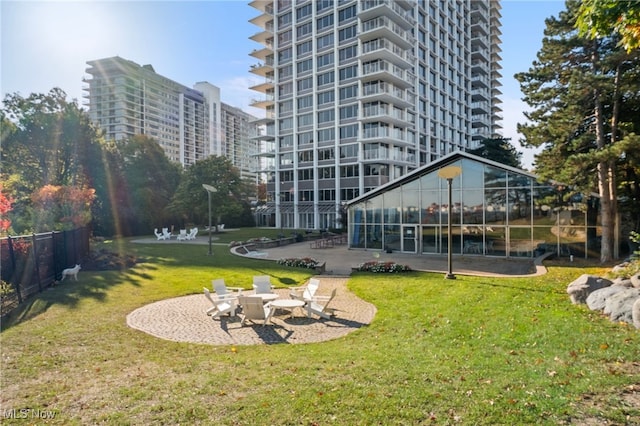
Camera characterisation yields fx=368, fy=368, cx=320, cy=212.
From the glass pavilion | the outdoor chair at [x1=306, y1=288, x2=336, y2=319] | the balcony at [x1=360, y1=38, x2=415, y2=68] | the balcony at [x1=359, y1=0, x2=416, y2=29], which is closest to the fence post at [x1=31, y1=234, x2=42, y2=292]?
the outdoor chair at [x1=306, y1=288, x2=336, y2=319]

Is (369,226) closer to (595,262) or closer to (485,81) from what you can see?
(595,262)

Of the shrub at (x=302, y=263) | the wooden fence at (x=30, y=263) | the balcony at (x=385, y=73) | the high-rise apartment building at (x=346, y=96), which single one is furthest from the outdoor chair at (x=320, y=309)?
the balcony at (x=385, y=73)

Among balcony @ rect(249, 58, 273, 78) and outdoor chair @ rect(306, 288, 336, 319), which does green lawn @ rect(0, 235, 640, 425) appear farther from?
balcony @ rect(249, 58, 273, 78)

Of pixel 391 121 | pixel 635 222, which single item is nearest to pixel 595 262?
pixel 635 222

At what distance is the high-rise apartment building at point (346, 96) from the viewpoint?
46.1 meters

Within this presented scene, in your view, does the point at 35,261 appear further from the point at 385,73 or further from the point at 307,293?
the point at 385,73

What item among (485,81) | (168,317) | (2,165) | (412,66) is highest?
(485,81)

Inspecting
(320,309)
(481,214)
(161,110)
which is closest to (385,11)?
(481,214)

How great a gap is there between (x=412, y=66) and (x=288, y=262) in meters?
41.2

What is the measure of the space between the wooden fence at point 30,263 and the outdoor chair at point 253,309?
612 cm

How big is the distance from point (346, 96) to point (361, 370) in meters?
46.0

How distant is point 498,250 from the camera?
→ 2169 centimetres

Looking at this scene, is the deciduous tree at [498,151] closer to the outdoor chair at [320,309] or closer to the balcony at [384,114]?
the balcony at [384,114]

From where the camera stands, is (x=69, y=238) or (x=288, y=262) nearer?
(x=69, y=238)
